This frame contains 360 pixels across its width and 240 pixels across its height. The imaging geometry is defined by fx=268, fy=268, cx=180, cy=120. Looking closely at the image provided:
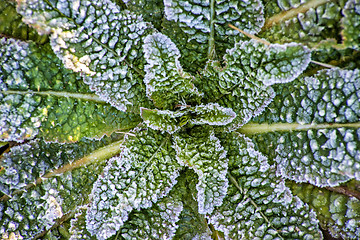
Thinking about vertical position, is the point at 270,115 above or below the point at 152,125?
below

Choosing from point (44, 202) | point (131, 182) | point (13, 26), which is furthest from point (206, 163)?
point (13, 26)

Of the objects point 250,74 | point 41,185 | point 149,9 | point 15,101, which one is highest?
point 149,9

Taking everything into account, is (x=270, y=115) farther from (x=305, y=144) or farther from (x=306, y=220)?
(x=306, y=220)

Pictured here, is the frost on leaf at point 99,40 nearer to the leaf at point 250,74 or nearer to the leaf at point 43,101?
the leaf at point 43,101

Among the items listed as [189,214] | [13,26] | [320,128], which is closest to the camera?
[320,128]

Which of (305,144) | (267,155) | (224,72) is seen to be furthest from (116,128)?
(305,144)

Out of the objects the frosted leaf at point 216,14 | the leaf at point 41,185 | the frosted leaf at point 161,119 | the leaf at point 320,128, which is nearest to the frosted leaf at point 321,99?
the leaf at point 320,128

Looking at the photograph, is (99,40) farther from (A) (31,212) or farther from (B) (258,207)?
(B) (258,207)

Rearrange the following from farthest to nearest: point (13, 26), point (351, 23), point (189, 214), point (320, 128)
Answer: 1. point (189, 214)
2. point (13, 26)
3. point (320, 128)
4. point (351, 23)
